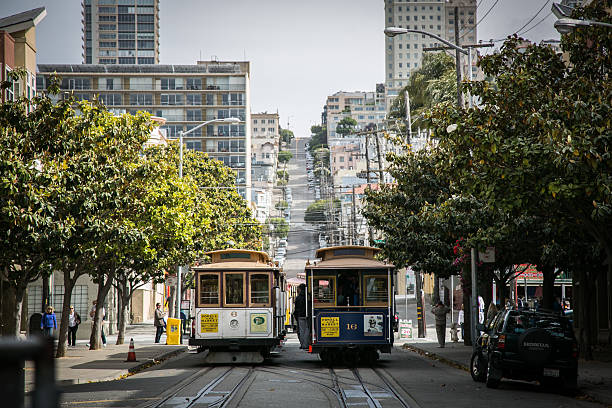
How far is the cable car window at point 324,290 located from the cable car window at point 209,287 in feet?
10.4

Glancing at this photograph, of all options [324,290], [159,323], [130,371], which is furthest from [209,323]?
[159,323]

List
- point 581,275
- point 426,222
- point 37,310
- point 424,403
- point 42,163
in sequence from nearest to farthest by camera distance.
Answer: point 424,403 < point 42,163 < point 581,275 < point 426,222 < point 37,310

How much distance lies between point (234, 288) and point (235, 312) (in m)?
0.76

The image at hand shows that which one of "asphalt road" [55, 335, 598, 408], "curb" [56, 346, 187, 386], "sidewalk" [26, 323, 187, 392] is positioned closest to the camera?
"asphalt road" [55, 335, 598, 408]

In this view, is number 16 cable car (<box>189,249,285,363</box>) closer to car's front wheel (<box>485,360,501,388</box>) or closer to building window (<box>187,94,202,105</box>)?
car's front wheel (<box>485,360,501,388</box>)

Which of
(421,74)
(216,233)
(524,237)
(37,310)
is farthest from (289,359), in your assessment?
(421,74)

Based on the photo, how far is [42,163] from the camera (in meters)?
23.3

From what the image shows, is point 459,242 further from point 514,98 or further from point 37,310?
point 37,310

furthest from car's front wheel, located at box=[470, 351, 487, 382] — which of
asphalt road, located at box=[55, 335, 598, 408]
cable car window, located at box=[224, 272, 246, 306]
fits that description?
cable car window, located at box=[224, 272, 246, 306]

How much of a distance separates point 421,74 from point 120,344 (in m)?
41.0

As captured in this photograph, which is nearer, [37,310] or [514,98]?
[514,98]

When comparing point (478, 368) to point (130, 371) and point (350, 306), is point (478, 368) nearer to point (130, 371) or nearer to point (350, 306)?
point (350, 306)

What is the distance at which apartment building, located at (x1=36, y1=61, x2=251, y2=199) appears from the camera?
13500 centimetres

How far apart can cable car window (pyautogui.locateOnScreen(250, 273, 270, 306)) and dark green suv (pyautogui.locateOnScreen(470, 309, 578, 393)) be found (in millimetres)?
9901
